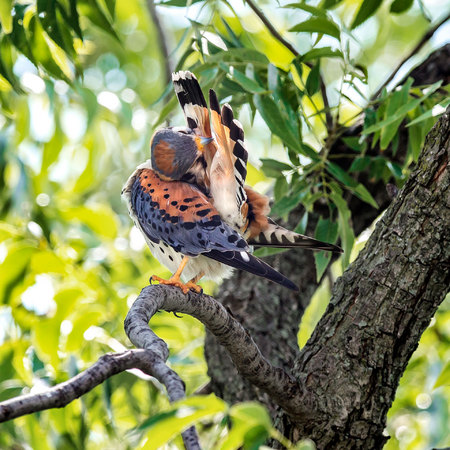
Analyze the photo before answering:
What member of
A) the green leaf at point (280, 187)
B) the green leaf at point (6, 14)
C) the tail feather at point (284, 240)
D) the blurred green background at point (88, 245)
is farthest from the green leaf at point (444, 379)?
the green leaf at point (6, 14)

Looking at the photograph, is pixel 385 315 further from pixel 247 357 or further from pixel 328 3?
pixel 328 3

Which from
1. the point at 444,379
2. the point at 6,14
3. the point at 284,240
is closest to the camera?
the point at 6,14

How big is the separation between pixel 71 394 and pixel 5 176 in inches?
105

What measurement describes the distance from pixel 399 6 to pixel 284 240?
4.48 ft

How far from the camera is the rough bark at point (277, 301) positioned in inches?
138

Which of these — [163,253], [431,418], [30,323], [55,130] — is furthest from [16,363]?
[431,418]

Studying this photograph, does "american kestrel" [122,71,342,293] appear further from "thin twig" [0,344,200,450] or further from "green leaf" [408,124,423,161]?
"thin twig" [0,344,200,450]

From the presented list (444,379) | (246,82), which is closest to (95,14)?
(246,82)

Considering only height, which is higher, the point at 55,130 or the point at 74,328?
the point at 55,130

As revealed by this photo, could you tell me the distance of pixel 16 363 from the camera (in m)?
3.49

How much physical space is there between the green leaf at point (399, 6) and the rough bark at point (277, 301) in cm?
49

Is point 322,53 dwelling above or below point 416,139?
above

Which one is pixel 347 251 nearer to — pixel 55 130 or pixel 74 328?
pixel 74 328

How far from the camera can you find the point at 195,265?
10.8 feet
